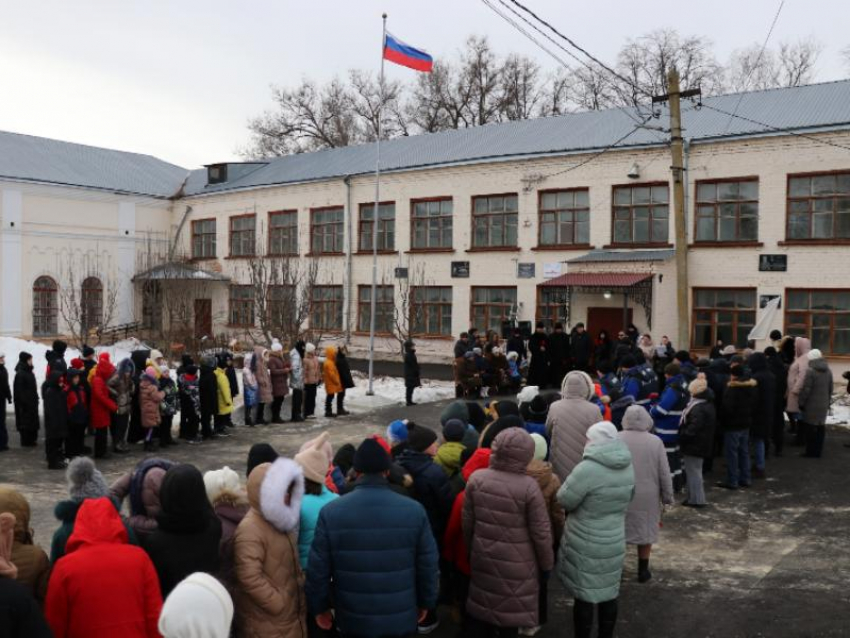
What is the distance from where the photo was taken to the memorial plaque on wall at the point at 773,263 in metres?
22.3

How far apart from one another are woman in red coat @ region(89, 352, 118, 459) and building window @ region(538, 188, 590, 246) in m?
17.5

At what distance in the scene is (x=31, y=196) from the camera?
3262cm

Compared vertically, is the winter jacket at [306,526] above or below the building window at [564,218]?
below

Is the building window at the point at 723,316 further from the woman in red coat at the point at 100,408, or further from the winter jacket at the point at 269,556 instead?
the winter jacket at the point at 269,556

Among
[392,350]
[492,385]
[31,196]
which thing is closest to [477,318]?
[392,350]

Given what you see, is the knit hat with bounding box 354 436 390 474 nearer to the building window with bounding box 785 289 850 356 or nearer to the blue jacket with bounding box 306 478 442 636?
the blue jacket with bounding box 306 478 442 636

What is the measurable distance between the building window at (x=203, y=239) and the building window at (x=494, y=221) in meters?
14.8

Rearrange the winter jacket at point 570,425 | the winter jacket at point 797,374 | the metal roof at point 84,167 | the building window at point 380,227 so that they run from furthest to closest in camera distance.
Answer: the metal roof at point 84,167
the building window at point 380,227
the winter jacket at point 797,374
the winter jacket at point 570,425

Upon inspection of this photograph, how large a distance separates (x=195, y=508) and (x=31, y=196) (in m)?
33.2

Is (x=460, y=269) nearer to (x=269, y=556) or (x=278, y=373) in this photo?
(x=278, y=373)

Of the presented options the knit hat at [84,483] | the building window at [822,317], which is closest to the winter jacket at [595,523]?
the knit hat at [84,483]

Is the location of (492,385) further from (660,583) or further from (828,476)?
(660,583)

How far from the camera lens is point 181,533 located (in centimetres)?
401

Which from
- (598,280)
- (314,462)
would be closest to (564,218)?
(598,280)
